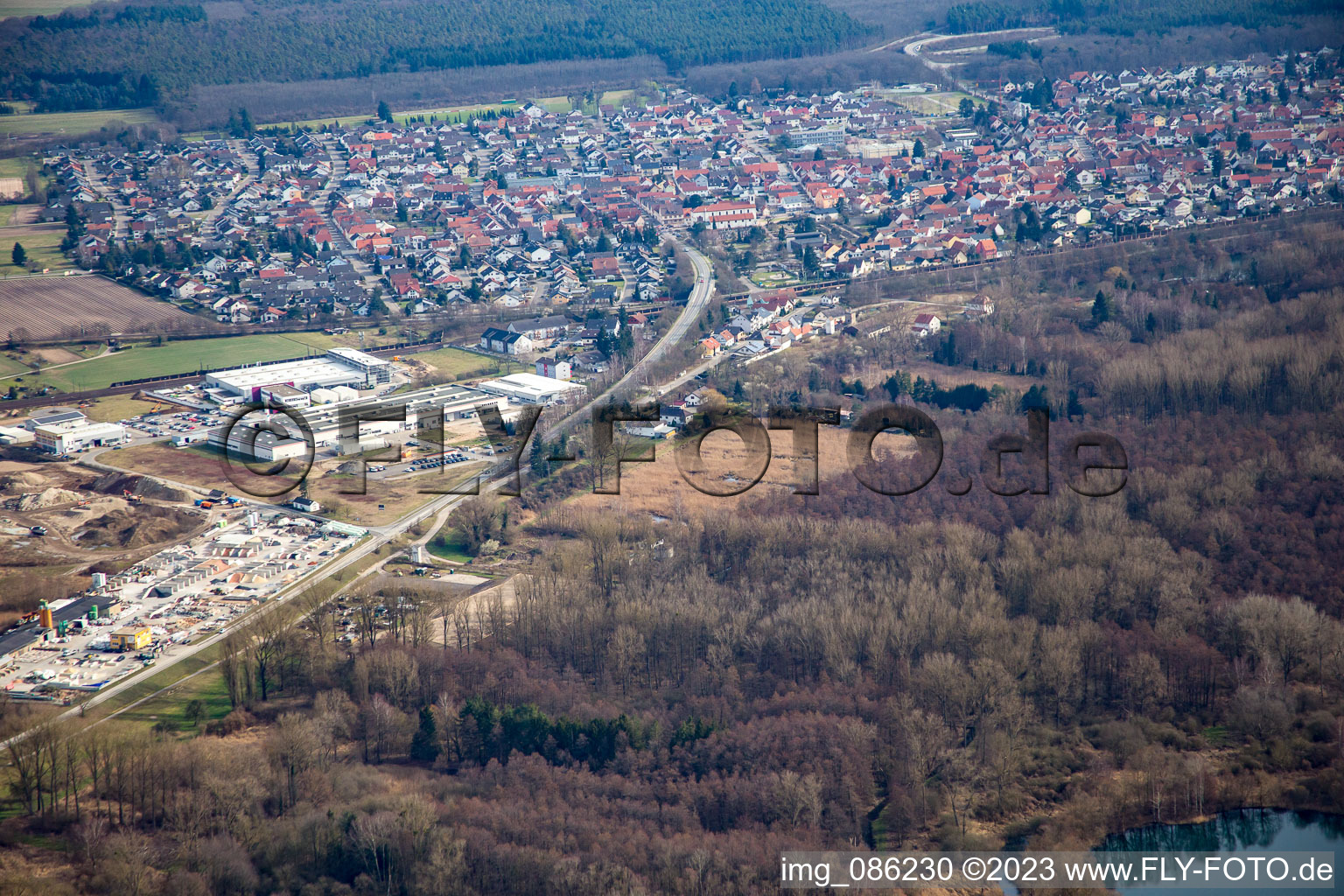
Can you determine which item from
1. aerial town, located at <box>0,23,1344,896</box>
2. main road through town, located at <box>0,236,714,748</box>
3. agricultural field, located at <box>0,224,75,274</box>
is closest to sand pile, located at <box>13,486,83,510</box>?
aerial town, located at <box>0,23,1344,896</box>

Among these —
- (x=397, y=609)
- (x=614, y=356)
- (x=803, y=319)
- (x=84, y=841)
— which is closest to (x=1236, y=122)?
(x=803, y=319)

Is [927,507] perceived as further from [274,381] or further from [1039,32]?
[1039,32]

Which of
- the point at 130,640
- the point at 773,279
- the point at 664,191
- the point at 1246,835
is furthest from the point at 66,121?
the point at 1246,835

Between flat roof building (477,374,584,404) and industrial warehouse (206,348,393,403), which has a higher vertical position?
industrial warehouse (206,348,393,403)

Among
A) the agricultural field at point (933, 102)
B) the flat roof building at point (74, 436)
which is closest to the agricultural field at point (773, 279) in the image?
the flat roof building at point (74, 436)

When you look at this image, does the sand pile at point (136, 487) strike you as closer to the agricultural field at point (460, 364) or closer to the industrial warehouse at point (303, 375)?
the industrial warehouse at point (303, 375)

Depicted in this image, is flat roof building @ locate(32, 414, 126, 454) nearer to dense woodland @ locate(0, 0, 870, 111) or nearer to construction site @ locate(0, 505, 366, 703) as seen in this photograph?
construction site @ locate(0, 505, 366, 703)
